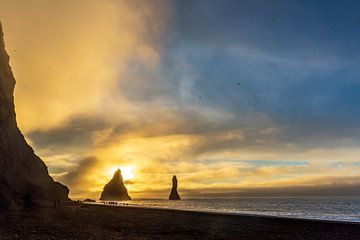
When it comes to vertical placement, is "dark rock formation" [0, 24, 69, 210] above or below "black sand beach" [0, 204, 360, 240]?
above

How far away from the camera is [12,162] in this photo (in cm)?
7931

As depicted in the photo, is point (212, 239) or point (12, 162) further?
point (12, 162)

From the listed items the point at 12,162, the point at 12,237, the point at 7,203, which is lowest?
the point at 12,237

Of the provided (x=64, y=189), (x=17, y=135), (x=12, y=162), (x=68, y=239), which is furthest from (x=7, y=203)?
(x=64, y=189)

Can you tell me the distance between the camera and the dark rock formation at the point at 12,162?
70.7 metres

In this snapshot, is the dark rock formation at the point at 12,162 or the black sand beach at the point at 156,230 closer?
the black sand beach at the point at 156,230

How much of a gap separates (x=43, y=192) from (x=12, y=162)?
94.5ft

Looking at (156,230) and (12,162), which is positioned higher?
(12,162)

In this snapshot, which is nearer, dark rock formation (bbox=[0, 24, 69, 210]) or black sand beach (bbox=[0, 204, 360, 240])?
black sand beach (bbox=[0, 204, 360, 240])

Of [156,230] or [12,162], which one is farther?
[12,162]

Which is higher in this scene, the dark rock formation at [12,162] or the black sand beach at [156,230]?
the dark rock formation at [12,162]

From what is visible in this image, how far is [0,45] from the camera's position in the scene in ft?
260

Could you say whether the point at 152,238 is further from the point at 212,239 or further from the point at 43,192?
the point at 43,192

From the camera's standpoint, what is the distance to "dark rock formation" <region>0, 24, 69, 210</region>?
2783 inches
